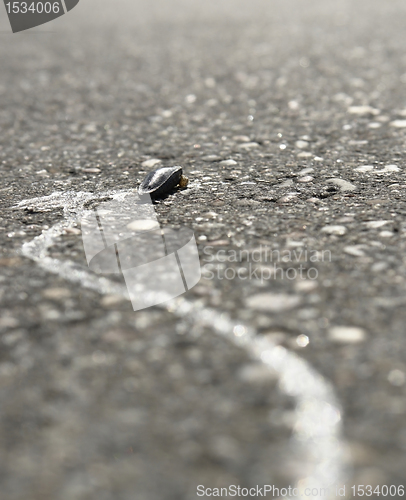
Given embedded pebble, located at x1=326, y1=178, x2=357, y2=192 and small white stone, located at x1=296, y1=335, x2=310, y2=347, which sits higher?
small white stone, located at x1=296, y1=335, x2=310, y2=347

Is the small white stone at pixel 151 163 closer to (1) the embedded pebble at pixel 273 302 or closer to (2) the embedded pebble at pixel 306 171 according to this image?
(2) the embedded pebble at pixel 306 171

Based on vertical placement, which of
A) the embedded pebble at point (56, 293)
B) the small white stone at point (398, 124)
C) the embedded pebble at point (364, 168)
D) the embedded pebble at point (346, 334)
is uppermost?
the embedded pebble at point (56, 293)

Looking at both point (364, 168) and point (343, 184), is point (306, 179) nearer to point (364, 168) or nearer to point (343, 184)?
point (343, 184)

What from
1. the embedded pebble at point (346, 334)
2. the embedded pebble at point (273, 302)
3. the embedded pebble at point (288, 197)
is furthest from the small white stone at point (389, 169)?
the embedded pebble at point (346, 334)

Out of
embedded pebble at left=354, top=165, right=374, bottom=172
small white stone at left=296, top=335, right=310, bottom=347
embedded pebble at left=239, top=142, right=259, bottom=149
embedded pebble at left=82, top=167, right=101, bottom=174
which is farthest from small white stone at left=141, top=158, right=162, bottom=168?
small white stone at left=296, top=335, right=310, bottom=347

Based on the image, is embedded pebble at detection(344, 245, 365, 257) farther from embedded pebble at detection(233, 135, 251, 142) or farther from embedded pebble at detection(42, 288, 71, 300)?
embedded pebble at detection(233, 135, 251, 142)

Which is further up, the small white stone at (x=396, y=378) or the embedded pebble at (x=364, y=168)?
the small white stone at (x=396, y=378)
